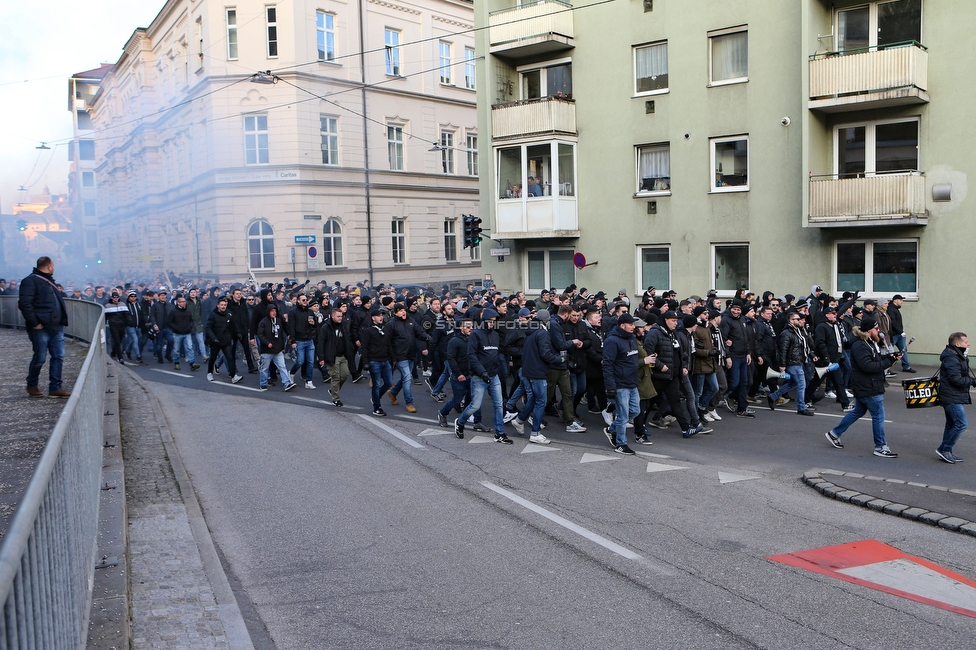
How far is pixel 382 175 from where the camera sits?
41344 millimetres

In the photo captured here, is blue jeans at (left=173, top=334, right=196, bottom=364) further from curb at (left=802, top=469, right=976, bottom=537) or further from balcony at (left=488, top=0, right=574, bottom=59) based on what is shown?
curb at (left=802, top=469, right=976, bottom=537)

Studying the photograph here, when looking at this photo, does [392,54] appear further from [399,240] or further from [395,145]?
[399,240]

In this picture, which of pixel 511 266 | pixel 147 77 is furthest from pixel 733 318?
pixel 147 77

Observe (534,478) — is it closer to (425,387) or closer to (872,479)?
(872,479)

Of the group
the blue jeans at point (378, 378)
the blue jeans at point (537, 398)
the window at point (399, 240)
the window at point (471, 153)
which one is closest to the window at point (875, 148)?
the blue jeans at point (537, 398)

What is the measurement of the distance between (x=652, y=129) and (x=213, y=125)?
21.7m

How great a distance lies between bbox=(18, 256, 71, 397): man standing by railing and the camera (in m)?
11.5

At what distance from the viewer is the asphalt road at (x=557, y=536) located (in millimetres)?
5637

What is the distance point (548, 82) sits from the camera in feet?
88.0

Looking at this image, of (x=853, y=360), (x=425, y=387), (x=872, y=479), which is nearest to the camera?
(x=872, y=479)

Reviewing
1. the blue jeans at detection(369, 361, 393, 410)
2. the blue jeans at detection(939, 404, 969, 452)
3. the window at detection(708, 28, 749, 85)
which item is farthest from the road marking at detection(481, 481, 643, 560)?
the window at detection(708, 28, 749, 85)

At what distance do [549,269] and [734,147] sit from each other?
22.7 feet

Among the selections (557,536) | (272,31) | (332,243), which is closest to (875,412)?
(557,536)

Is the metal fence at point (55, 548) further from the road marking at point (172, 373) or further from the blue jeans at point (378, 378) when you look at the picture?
the road marking at point (172, 373)
